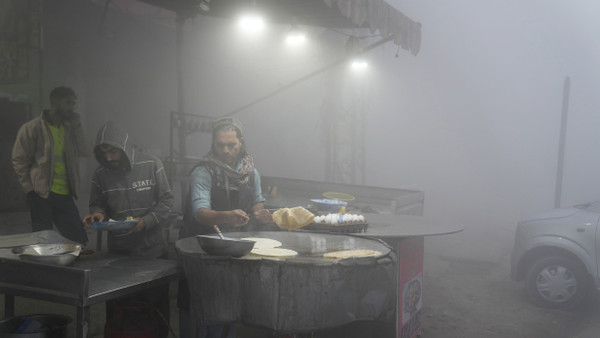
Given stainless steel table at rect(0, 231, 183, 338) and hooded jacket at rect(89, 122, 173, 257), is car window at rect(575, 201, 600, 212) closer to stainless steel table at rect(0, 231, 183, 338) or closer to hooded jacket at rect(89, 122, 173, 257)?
hooded jacket at rect(89, 122, 173, 257)

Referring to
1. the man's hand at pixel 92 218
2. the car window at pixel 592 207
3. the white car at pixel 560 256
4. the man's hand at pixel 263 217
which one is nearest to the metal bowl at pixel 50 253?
the man's hand at pixel 92 218

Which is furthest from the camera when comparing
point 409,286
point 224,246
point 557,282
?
point 557,282

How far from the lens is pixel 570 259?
5680 millimetres

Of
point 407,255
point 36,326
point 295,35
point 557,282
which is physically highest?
point 295,35

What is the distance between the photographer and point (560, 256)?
573cm

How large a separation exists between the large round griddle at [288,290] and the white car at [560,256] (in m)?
4.24

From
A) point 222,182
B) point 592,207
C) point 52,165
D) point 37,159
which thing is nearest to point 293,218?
point 222,182

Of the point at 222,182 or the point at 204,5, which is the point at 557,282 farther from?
the point at 204,5

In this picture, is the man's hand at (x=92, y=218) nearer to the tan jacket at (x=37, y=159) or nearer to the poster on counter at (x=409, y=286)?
the tan jacket at (x=37, y=159)

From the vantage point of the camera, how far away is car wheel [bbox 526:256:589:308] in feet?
18.4

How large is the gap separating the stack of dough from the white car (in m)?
3.96

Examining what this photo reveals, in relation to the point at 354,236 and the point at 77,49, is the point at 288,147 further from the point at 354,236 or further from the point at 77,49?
the point at 354,236

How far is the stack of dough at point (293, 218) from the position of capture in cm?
326

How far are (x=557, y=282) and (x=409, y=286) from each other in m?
2.91
